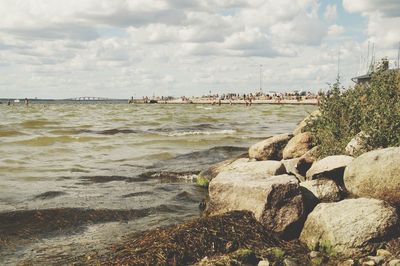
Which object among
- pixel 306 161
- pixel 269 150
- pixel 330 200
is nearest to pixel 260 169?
pixel 330 200

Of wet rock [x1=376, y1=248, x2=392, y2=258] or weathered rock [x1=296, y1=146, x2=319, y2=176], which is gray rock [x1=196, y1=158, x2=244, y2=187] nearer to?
weathered rock [x1=296, y1=146, x2=319, y2=176]

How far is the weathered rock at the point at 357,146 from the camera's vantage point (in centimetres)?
915

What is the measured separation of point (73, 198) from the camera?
10.5 m

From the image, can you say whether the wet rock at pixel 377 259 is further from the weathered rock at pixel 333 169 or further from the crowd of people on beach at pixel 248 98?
the crowd of people on beach at pixel 248 98

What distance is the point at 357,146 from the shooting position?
942 centimetres

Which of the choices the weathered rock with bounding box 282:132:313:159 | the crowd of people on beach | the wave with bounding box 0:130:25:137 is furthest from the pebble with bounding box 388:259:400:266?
the crowd of people on beach

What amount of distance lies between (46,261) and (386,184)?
16.7 feet

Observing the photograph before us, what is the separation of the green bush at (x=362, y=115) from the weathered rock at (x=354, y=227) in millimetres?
2913

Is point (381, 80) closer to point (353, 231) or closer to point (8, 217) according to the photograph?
point (353, 231)

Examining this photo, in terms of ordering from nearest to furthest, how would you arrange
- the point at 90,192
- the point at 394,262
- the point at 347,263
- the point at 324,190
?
the point at 394,262
the point at 347,263
the point at 324,190
the point at 90,192

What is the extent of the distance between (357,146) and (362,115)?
4.72ft

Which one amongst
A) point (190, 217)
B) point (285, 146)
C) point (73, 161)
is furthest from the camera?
point (73, 161)

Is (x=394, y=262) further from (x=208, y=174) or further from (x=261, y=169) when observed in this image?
(x=208, y=174)

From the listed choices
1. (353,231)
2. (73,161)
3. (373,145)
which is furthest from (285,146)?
(73,161)
